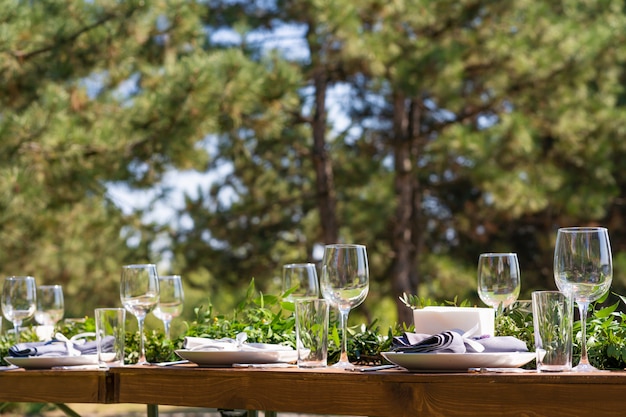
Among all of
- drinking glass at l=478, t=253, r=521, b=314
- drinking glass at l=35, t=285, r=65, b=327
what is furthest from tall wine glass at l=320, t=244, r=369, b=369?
drinking glass at l=35, t=285, r=65, b=327

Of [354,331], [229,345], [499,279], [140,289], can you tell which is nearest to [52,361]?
[140,289]

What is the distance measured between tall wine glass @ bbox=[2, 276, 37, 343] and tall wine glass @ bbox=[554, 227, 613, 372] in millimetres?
1405

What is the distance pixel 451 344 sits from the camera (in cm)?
156

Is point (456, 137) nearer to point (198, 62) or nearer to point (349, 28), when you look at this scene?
point (349, 28)

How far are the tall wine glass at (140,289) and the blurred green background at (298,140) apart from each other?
4147 mm

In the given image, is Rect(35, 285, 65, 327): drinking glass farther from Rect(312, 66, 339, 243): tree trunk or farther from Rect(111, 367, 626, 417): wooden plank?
Rect(312, 66, 339, 243): tree trunk

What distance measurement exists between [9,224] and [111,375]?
5.59 metres

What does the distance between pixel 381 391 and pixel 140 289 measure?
Result: 0.74 meters

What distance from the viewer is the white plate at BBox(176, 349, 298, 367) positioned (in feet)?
5.94

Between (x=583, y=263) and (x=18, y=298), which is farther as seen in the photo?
(x=18, y=298)

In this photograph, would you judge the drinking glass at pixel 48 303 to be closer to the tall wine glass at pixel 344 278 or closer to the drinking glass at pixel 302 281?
the drinking glass at pixel 302 281

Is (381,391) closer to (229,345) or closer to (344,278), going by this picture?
(344,278)

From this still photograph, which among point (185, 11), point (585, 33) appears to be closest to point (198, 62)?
point (185, 11)

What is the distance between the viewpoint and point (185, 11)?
7.07 meters
